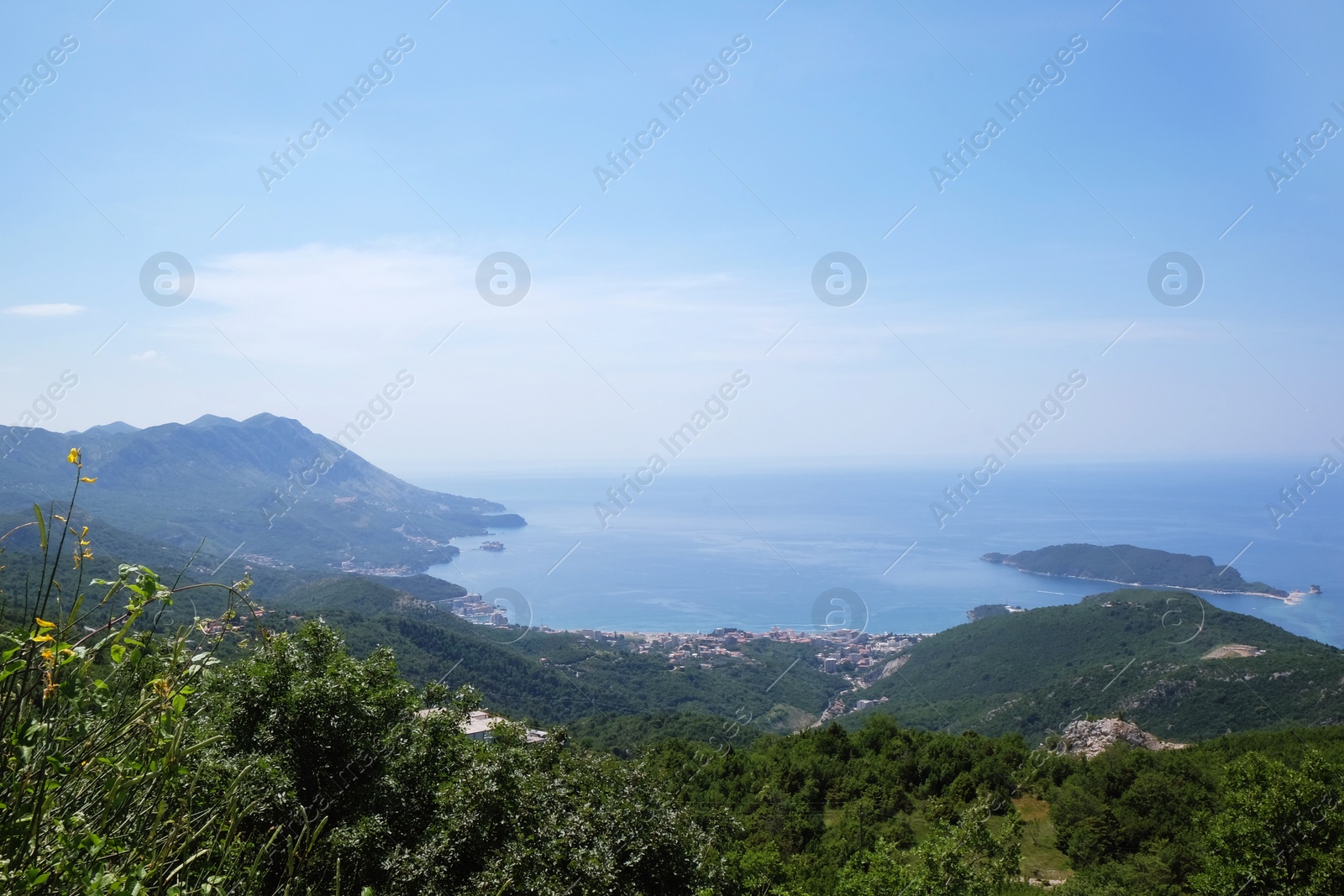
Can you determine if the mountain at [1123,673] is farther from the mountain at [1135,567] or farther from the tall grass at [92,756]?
the tall grass at [92,756]

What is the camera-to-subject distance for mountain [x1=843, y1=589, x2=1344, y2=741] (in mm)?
29781

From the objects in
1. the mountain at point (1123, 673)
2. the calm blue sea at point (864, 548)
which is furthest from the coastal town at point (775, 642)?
the calm blue sea at point (864, 548)

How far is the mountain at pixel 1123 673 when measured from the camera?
2978 cm

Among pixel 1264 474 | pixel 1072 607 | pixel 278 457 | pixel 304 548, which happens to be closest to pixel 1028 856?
pixel 1072 607

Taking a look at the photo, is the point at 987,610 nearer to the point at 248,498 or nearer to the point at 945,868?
the point at 945,868

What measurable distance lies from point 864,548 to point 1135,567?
3087 centimetres

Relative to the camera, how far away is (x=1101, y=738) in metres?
24.3

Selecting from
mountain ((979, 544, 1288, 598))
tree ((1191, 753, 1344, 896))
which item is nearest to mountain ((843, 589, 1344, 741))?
tree ((1191, 753, 1344, 896))

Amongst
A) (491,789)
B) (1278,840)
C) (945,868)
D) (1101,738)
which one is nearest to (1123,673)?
(1101,738)

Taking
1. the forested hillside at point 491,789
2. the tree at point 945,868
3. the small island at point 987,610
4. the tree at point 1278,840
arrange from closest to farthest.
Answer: the forested hillside at point 491,789 → the tree at point 945,868 → the tree at point 1278,840 → the small island at point 987,610

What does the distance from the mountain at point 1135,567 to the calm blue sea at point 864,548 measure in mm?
2262

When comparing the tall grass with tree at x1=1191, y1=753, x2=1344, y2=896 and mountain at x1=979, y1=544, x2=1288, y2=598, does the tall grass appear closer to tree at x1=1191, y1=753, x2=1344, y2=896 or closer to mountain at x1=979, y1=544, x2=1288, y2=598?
tree at x1=1191, y1=753, x2=1344, y2=896

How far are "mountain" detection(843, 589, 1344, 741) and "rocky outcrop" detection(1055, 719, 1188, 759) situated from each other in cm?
490

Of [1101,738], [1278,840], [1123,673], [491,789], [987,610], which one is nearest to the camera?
[491,789]
